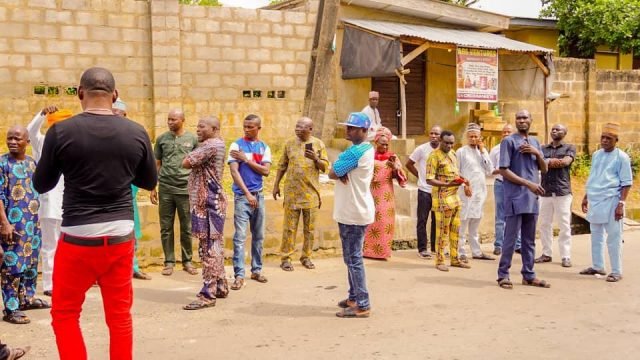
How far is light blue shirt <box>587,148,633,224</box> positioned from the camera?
739cm

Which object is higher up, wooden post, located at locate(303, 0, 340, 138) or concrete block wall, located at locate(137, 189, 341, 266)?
wooden post, located at locate(303, 0, 340, 138)

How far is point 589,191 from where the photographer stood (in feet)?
25.2

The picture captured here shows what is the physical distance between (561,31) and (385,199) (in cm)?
1264

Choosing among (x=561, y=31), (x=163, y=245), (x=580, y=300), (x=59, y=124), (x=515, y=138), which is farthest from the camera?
(x=561, y=31)

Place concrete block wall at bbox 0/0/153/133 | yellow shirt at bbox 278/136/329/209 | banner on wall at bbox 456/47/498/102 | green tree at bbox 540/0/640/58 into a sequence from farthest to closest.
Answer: green tree at bbox 540/0/640/58, banner on wall at bbox 456/47/498/102, concrete block wall at bbox 0/0/153/133, yellow shirt at bbox 278/136/329/209

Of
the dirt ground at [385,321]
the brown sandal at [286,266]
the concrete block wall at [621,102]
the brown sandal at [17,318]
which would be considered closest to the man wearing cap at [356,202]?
the dirt ground at [385,321]

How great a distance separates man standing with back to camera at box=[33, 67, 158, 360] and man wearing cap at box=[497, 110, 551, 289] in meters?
4.27

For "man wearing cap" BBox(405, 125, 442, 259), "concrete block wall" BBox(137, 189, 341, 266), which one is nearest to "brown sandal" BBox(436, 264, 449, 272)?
"man wearing cap" BBox(405, 125, 442, 259)

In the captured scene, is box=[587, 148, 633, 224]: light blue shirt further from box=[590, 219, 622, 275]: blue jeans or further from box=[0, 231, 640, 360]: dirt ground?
box=[0, 231, 640, 360]: dirt ground

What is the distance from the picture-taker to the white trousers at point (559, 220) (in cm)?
825

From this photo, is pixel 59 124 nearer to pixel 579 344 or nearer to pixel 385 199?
pixel 579 344

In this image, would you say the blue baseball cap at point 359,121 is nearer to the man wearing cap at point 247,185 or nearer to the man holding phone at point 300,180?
the man wearing cap at point 247,185

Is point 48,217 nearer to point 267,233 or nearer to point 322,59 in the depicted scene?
point 267,233

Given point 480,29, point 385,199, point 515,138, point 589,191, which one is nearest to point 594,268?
point 589,191
